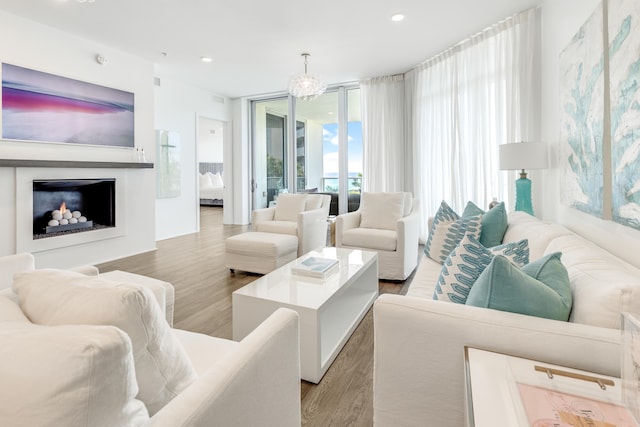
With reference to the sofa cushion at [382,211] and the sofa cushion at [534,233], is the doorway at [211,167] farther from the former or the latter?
the sofa cushion at [534,233]

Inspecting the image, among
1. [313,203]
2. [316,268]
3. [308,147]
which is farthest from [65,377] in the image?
[308,147]

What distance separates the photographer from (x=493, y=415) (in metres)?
0.74

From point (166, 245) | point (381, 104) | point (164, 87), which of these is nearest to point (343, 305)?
point (166, 245)

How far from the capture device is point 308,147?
22.2 feet

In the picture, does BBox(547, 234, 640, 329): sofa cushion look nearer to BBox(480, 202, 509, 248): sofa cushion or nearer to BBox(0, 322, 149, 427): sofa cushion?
BBox(480, 202, 509, 248): sofa cushion

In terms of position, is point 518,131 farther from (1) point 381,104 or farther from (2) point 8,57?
(2) point 8,57

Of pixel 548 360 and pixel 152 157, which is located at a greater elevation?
pixel 152 157

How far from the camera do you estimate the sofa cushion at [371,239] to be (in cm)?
342

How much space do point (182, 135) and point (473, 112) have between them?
15.2 ft

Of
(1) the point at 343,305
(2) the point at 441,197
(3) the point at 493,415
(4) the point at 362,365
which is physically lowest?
(4) the point at 362,365

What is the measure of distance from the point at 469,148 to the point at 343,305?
2.88 meters

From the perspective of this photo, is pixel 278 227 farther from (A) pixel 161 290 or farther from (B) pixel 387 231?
(A) pixel 161 290

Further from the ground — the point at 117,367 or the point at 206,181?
the point at 206,181

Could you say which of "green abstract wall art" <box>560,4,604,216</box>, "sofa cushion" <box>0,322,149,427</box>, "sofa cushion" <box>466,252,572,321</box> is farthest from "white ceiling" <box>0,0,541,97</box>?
"sofa cushion" <box>0,322,149,427</box>
